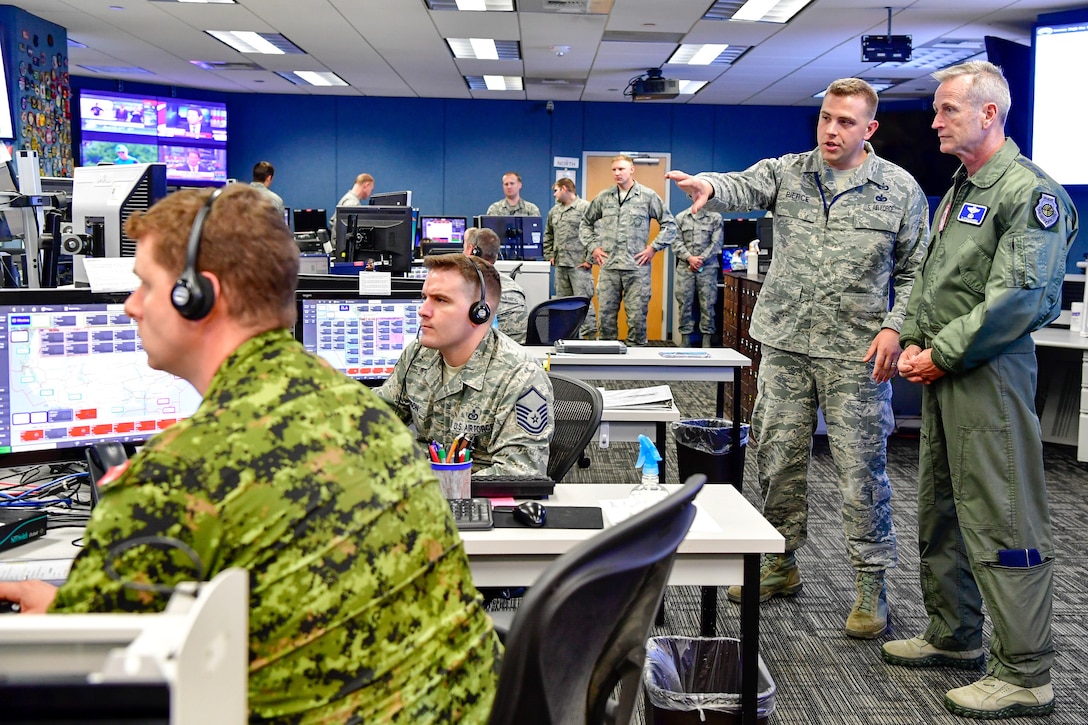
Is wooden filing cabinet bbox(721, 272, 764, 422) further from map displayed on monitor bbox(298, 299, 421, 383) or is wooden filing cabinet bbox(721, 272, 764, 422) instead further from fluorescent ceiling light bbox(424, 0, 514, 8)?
map displayed on monitor bbox(298, 299, 421, 383)

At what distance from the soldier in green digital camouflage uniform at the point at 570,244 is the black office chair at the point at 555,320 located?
4.25 metres

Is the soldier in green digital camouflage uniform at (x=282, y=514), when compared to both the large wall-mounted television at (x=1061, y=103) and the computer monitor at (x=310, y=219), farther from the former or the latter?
the computer monitor at (x=310, y=219)

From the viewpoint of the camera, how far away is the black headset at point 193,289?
1.08 m

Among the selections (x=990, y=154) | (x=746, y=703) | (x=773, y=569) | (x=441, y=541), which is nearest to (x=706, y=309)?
(x=773, y=569)

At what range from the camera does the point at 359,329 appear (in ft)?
8.91

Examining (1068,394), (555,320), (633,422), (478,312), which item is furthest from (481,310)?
A: (1068,394)

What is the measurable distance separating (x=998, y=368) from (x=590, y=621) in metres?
1.84

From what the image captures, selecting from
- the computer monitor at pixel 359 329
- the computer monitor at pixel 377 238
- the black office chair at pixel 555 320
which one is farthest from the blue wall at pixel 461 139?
the computer monitor at pixel 359 329

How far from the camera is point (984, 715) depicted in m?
2.56

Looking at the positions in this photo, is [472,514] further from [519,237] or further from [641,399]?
[519,237]

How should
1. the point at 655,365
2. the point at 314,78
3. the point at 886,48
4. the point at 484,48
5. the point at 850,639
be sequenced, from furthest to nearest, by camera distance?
the point at 314,78
the point at 484,48
the point at 886,48
the point at 655,365
the point at 850,639

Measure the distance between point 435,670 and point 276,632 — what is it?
202 millimetres

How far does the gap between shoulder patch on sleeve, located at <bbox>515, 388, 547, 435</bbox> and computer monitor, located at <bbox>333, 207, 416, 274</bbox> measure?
267cm

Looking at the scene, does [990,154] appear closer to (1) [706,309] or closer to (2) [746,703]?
(2) [746,703]
